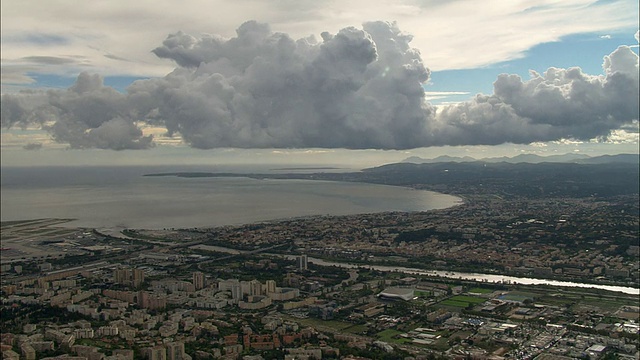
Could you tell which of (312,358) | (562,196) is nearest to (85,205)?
(562,196)

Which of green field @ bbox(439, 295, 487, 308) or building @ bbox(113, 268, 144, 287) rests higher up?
building @ bbox(113, 268, 144, 287)

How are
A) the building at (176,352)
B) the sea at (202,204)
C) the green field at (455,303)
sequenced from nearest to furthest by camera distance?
the building at (176,352) < the green field at (455,303) < the sea at (202,204)

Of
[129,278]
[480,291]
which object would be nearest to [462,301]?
[480,291]

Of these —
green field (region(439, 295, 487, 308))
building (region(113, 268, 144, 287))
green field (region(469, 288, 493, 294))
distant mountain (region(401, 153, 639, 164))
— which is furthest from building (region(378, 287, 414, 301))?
distant mountain (region(401, 153, 639, 164))

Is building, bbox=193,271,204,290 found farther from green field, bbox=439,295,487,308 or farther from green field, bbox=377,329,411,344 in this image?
green field, bbox=439,295,487,308

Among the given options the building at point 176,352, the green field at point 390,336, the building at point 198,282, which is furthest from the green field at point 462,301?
the building at point 176,352

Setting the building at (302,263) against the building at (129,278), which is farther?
the building at (302,263)

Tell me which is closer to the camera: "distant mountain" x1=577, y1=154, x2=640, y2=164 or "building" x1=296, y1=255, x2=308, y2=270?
"building" x1=296, y1=255, x2=308, y2=270

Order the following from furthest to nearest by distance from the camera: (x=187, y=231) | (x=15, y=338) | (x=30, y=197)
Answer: (x=30, y=197) → (x=187, y=231) → (x=15, y=338)

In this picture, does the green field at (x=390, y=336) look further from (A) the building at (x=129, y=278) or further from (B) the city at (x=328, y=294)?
(A) the building at (x=129, y=278)

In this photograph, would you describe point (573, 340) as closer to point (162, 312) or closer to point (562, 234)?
point (162, 312)

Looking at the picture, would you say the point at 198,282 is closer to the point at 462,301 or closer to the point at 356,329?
the point at 356,329
